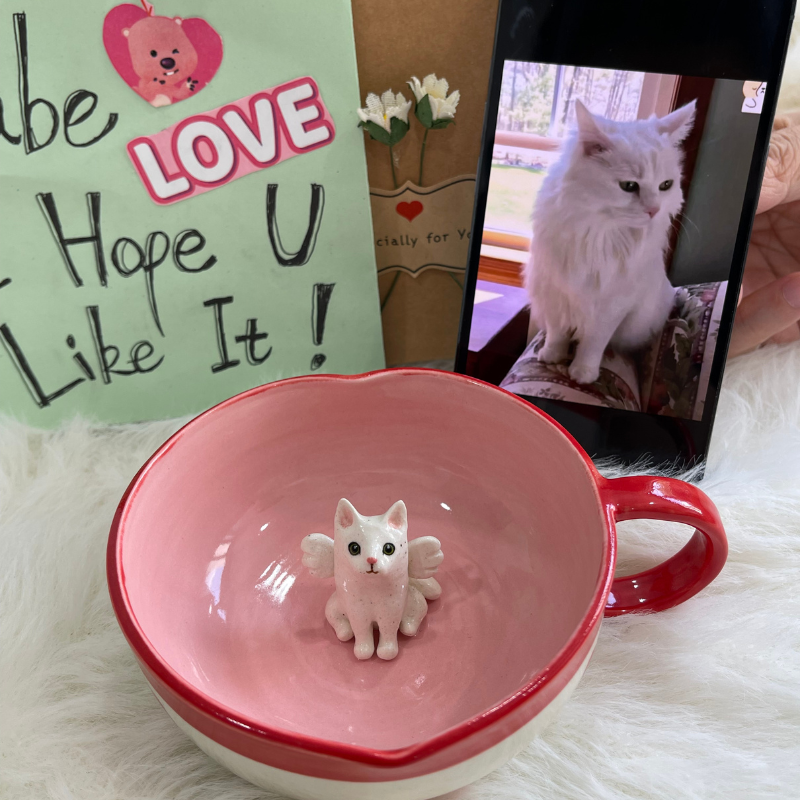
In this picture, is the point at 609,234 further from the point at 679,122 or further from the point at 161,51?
the point at 161,51

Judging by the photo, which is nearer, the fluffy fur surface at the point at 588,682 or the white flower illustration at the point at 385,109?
the fluffy fur surface at the point at 588,682

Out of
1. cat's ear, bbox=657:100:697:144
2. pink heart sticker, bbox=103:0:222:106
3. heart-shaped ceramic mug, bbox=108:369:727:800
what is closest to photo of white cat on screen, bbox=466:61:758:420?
cat's ear, bbox=657:100:697:144

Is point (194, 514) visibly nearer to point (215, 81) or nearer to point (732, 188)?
point (215, 81)

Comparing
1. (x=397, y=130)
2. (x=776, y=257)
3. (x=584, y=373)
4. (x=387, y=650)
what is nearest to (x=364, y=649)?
(x=387, y=650)

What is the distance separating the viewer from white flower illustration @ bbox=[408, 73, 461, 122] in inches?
22.3

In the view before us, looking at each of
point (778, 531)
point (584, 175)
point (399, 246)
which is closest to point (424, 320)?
point (399, 246)

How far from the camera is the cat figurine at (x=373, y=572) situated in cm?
44

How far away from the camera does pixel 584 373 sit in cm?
60

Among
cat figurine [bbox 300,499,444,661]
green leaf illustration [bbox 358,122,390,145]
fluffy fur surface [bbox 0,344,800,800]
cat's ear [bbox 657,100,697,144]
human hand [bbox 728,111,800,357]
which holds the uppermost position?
cat's ear [bbox 657,100,697,144]

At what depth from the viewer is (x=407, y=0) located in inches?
21.2

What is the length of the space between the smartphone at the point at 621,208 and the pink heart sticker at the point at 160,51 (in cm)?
21

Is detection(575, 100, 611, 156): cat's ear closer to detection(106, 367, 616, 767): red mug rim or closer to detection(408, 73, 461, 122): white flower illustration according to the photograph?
detection(408, 73, 461, 122): white flower illustration

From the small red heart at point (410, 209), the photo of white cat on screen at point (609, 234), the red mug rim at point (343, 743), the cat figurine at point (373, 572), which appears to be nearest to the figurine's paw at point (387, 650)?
the cat figurine at point (373, 572)

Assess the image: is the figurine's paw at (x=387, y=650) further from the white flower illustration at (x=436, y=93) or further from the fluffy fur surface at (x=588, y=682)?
the white flower illustration at (x=436, y=93)
